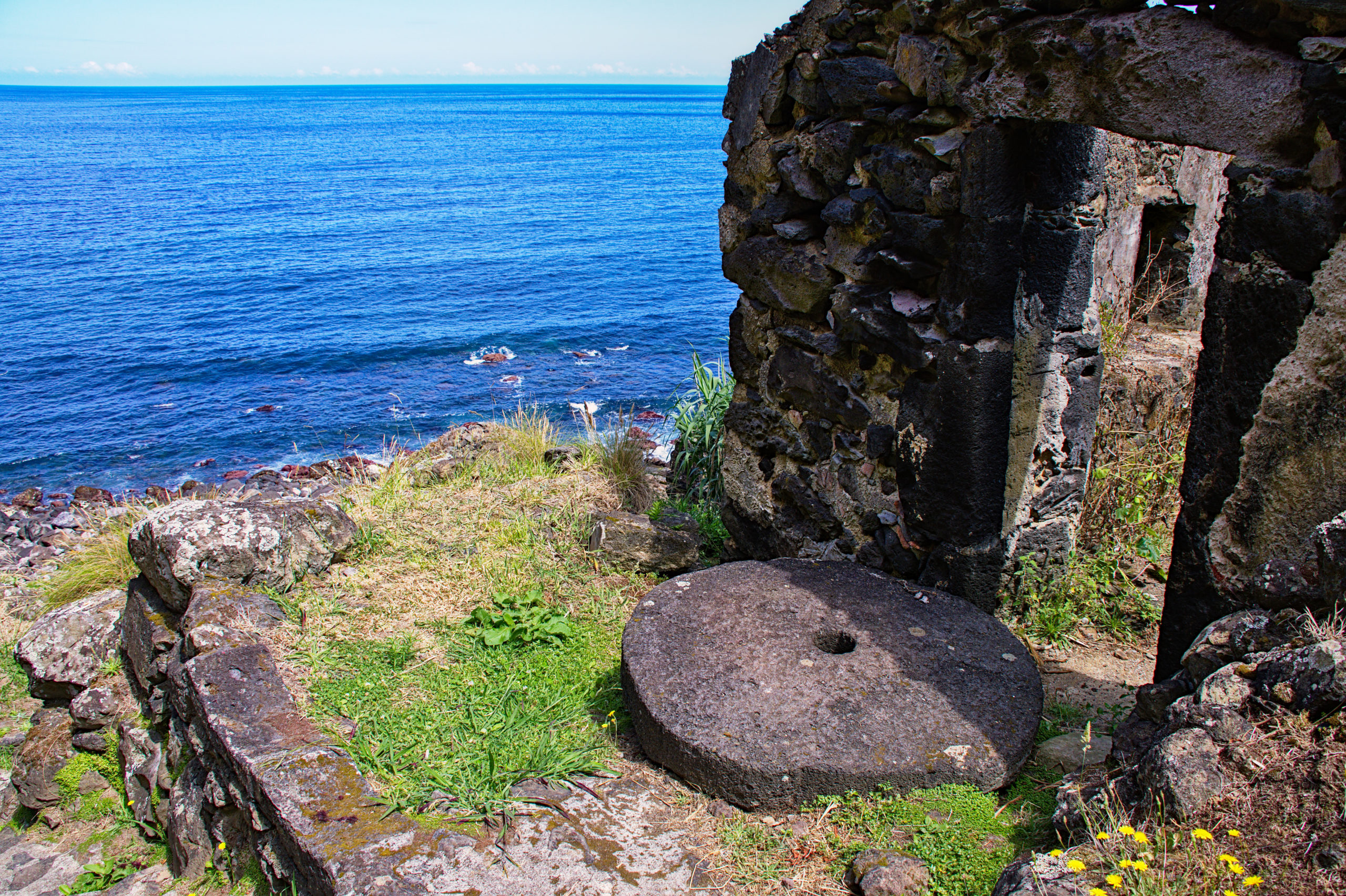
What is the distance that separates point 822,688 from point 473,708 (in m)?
1.50

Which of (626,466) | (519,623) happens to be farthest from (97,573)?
(626,466)

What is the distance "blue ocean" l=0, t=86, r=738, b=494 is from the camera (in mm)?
13344

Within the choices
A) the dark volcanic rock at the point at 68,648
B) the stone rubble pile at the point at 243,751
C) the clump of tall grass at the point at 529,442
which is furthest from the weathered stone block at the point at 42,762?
the clump of tall grass at the point at 529,442

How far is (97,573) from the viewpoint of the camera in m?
5.95

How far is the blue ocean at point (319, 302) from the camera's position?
13344mm

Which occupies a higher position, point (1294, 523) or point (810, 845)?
point (1294, 523)

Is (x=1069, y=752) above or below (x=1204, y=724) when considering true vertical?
below

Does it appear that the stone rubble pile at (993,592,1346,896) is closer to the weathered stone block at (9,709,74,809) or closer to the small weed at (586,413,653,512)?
the small weed at (586,413,653,512)

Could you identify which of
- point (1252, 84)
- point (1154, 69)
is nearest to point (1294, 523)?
point (1252, 84)

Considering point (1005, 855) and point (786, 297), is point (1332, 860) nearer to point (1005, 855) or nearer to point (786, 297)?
point (1005, 855)

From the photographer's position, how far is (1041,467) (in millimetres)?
3873

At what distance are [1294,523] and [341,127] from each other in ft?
255

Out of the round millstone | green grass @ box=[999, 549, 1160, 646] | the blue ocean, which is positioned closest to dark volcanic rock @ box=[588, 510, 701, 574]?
the round millstone

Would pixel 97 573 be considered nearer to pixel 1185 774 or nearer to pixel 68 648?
pixel 68 648
